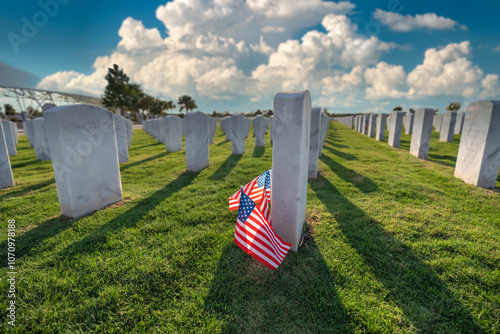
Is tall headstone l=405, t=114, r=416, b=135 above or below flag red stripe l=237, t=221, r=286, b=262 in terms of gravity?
above

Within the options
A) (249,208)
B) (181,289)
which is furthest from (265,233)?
(181,289)

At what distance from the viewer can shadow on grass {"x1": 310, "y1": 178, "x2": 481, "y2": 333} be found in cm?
192

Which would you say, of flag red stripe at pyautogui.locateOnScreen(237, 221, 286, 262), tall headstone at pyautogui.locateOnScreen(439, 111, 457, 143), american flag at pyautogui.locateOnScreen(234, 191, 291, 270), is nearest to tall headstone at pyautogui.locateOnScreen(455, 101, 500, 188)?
american flag at pyautogui.locateOnScreen(234, 191, 291, 270)

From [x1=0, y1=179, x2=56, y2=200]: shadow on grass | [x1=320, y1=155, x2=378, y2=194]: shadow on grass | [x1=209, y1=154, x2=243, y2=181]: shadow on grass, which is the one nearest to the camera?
[x1=0, y1=179, x2=56, y2=200]: shadow on grass

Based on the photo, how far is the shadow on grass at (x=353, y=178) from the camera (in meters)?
5.21

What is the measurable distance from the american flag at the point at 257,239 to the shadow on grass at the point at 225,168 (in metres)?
3.54

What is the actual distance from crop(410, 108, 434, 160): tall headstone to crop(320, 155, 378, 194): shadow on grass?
336 cm

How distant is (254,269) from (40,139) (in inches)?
427

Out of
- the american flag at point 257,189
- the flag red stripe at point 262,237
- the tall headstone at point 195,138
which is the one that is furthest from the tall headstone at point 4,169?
the flag red stripe at point 262,237

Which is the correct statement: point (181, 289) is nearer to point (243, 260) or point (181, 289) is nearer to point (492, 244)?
point (243, 260)

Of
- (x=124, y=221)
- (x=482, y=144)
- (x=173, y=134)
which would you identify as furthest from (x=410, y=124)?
(x=124, y=221)

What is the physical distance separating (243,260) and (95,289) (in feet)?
5.29

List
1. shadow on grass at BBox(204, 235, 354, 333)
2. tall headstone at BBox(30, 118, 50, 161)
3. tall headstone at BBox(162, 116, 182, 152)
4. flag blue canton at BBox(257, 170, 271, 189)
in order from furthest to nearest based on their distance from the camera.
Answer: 1. tall headstone at BBox(162, 116, 182, 152)
2. tall headstone at BBox(30, 118, 50, 161)
3. flag blue canton at BBox(257, 170, 271, 189)
4. shadow on grass at BBox(204, 235, 354, 333)

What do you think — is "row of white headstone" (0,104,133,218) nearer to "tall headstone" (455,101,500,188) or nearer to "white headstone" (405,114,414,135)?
"tall headstone" (455,101,500,188)
